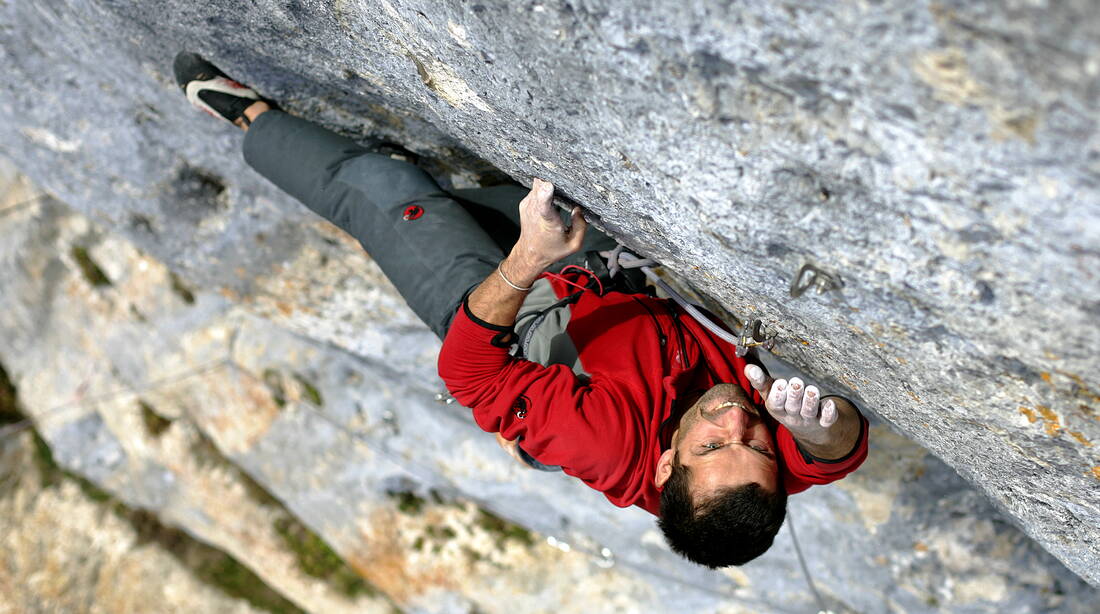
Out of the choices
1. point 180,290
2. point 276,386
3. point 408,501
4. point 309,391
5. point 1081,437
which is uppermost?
point 1081,437

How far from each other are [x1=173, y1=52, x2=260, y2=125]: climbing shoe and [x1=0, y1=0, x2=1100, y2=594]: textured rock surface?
0.38 ft

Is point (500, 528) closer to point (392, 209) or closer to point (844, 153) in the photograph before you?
point (392, 209)

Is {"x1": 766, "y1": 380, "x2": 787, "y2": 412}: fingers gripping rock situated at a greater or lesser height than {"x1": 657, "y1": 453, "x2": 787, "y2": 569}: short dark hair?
greater

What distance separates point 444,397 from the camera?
3391mm

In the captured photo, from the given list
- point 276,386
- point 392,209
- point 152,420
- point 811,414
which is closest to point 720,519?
point 811,414

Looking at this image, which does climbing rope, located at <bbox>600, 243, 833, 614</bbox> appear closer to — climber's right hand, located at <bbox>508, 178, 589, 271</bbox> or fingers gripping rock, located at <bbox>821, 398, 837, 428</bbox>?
fingers gripping rock, located at <bbox>821, 398, 837, 428</bbox>

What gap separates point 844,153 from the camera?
154cm

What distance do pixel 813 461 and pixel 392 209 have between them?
1.96m

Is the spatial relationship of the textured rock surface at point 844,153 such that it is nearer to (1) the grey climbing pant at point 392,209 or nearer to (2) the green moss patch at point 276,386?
(1) the grey climbing pant at point 392,209

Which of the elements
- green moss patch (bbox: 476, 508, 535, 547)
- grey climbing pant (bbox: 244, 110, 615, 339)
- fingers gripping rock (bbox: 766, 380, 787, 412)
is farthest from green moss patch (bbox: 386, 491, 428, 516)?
fingers gripping rock (bbox: 766, 380, 787, 412)

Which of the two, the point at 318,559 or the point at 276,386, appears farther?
the point at 318,559

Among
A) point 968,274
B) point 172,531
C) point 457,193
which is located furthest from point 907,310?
point 172,531

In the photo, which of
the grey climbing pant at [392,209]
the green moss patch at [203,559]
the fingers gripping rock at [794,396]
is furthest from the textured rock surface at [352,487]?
the fingers gripping rock at [794,396]

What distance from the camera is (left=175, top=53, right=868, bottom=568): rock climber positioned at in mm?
2568
